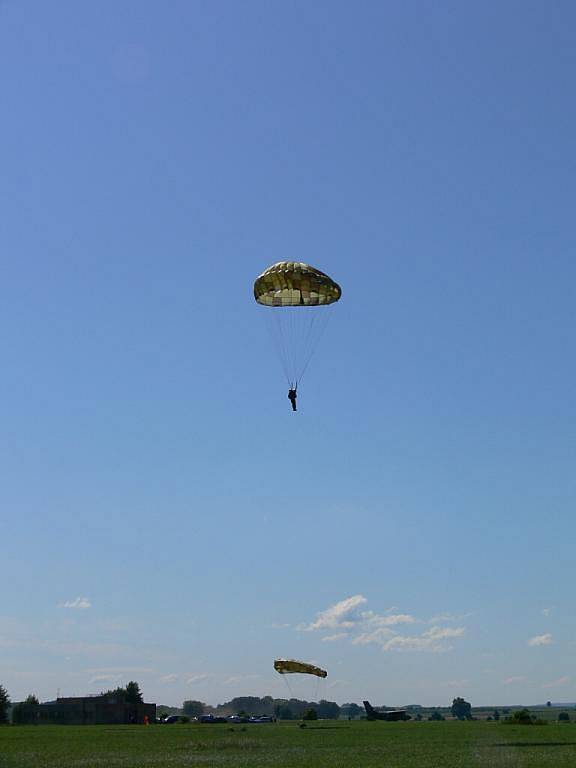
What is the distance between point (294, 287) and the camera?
44.1 meters

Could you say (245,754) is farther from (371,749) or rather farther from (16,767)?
(16,767)

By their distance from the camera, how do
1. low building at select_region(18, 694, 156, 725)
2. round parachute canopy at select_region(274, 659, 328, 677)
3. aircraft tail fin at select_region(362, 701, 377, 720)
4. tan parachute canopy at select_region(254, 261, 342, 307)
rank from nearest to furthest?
tan parachute canopy at select_region(254, 261, 342, 307), round parachute canopy at select_region(274, 659, 328, 677), aircraft tail fin at select_region(362, 701, 377, 720), low building at select_region(18, 694, 156, 725)

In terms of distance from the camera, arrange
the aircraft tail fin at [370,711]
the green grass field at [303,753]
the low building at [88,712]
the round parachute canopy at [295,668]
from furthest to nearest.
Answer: the low building at [88,712] → the aircraft tail fin at [370,711] → the round parachute canopy at [295,668] → the green grass field at [303,753]

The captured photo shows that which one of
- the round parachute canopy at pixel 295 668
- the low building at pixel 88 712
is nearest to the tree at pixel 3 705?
the low building at pixel 88 712

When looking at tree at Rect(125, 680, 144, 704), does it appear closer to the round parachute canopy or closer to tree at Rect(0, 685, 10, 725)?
tree at Rect(0, 685, 10, 725)

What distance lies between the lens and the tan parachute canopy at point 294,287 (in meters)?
44.1

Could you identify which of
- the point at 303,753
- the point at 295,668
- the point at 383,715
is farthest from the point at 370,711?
the point at 303,753

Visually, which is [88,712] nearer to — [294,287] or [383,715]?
[383,715]

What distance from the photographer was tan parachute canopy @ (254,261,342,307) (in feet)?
145

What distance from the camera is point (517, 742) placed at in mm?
51562

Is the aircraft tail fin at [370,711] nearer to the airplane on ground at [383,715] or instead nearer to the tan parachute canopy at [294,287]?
the airplane on ground at [383,715]

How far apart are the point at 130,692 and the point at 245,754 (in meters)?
145

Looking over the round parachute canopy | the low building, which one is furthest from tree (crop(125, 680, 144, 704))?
the round parachute canopy

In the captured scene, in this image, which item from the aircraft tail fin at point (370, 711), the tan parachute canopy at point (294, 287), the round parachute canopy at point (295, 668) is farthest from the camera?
the aircraft tail fin at point (370, 711)
